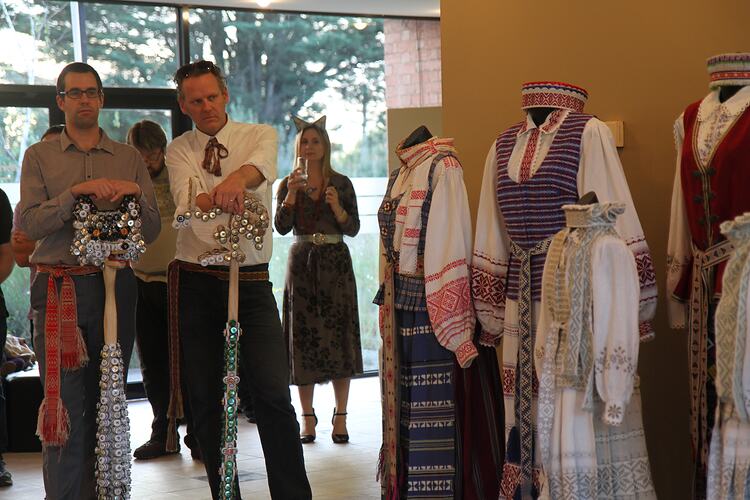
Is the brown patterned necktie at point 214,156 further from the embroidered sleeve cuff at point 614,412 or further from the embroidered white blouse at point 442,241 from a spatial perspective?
the embroidered sleeve cuff at point 614,412

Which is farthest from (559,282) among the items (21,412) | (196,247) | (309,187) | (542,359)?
(21,412)

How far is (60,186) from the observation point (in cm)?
427

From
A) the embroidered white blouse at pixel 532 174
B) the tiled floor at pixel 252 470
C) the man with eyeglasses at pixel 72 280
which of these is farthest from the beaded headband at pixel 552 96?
the tiled floor at pixel 252 470

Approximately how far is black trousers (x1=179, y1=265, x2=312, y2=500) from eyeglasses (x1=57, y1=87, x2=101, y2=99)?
2.50 ft

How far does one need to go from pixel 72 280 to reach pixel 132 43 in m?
4.47

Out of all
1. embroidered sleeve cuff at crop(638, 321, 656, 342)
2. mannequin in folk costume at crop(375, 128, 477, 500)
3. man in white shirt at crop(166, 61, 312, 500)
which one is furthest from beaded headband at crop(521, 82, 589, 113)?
man in white shirt at crop(166, 61, 312, 500)

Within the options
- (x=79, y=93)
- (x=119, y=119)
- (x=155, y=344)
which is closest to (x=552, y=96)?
A: (x=79, y=93)

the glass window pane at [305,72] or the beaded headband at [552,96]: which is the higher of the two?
the glass window pane at [305,72]

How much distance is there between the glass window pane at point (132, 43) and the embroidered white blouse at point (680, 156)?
213 inches

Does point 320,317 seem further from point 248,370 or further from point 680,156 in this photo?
point 680,156

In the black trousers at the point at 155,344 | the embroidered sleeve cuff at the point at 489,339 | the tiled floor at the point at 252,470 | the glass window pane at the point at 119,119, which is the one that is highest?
the glass window pane at the point at 119,119

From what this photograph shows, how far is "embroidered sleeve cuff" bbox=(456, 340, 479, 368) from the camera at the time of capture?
13.4ft

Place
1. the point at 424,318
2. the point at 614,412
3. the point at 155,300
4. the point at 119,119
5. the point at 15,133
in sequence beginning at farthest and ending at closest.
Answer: the point at 119,119 < the point at 15,133 < the point at 155,300 < the point at 424,318 < the point at 614,412

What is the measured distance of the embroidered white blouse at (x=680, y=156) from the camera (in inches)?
138
